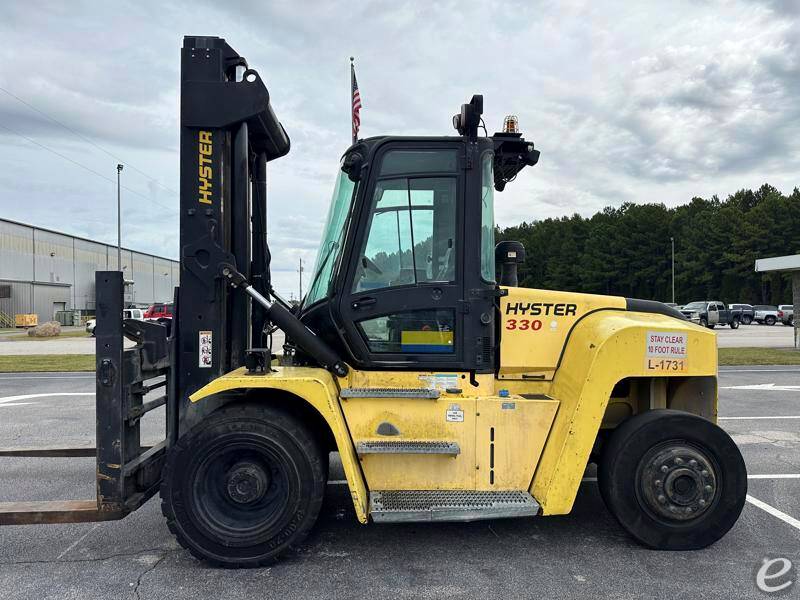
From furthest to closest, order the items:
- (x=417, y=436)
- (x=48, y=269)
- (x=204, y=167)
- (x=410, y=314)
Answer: (x=48, y=269) → (x=204, y=167) → (x=410, y=314) → (x=417, y=436)

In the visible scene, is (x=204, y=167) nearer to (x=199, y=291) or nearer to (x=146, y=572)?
(x=199, y=291)

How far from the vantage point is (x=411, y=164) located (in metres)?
3.91

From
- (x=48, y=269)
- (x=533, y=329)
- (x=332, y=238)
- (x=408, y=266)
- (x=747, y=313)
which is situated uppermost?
(x=48, y=269)

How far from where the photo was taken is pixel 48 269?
5125cm

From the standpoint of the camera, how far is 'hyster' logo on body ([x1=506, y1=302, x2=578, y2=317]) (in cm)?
410

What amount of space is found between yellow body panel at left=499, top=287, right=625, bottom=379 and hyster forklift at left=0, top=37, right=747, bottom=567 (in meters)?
0.01

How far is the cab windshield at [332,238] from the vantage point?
399cm

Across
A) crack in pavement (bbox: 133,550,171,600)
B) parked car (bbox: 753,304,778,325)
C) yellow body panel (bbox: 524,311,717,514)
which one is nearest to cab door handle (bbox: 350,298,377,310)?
yellow body panel (bbox: 524,311,717,514)

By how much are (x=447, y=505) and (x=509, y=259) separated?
1.92 m

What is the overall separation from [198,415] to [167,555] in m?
0.96

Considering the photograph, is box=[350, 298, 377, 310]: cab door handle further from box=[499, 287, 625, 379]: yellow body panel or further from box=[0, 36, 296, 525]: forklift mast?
box=[499, 287, 625, 379]: yellow body panel

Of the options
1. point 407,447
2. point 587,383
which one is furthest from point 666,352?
point 407,447

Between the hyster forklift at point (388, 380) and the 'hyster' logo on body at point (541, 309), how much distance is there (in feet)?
0.04

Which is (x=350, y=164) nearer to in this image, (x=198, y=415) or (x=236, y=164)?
(x=236, y=164)
